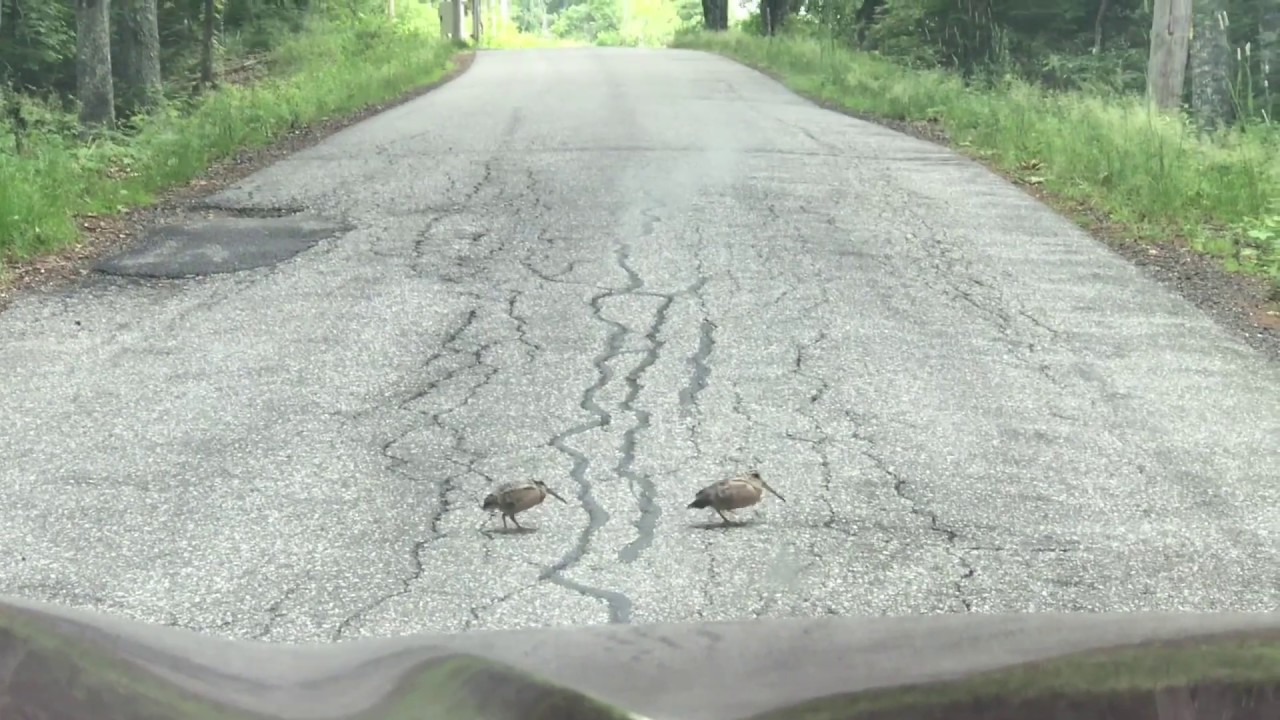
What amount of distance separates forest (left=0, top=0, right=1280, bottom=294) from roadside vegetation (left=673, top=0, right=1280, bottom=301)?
0.04 meters

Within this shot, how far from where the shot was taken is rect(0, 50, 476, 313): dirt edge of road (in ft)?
28.0

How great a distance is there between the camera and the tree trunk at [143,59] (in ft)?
59.5

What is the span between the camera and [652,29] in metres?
125

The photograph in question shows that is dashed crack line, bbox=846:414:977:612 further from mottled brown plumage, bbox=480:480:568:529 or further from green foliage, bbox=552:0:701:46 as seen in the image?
green foliage, bbox=552:0:701:46

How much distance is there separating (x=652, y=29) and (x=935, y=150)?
114m

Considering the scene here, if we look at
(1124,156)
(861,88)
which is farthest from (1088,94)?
(1124,156)

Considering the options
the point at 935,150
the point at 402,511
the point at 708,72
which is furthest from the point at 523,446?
the point at 708,72

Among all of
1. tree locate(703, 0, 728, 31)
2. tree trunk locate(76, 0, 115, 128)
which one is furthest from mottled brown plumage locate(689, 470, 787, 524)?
tree locate(703, 0, 728, 31)

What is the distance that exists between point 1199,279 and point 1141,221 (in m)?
1.89

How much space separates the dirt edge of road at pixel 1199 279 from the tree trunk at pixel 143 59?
11.8 metres

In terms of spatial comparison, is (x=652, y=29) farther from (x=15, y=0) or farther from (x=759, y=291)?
(x=759, y=291)

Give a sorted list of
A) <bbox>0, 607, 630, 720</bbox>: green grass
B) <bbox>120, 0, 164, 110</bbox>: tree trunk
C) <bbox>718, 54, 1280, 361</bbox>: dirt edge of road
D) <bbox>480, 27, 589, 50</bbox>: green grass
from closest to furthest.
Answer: <bbox>0, 607, 630, 720</bbox>: green grass < <bbox>718, 54, 1280, 361</bbox>: dirt edge of road < <bbox>120, 0, 164, 110</bbox>: tree trunk < <bbox>480, 27, 589, 50</bbox>: green grass

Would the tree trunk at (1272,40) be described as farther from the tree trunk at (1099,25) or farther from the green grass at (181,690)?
the green grass at (181,690)

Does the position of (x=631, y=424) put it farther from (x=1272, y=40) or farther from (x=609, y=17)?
(x=609, y=17)
